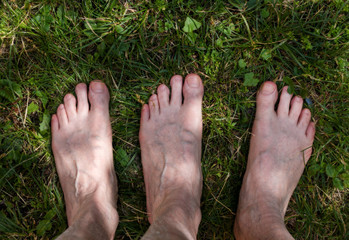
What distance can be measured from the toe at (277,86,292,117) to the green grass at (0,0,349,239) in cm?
8

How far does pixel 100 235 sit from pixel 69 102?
1.02 metres

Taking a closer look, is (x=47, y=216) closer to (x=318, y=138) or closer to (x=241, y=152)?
(x=241, y=152)

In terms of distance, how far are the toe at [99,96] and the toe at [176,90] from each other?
495 mm

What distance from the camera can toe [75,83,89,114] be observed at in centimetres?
226

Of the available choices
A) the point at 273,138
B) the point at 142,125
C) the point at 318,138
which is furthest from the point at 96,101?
the point at 318,138

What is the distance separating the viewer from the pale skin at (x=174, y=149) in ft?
7.07

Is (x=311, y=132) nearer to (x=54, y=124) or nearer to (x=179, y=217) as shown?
(x=179, y=217)

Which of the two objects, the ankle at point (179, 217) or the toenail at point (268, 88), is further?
the toenail at point (268, 88)

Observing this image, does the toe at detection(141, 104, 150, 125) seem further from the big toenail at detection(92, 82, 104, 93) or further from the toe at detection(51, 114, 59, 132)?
the toe at detection(51, 114, 59, 132)

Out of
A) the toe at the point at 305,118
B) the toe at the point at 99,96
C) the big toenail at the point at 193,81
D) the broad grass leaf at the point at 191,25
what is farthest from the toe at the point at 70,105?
the toe at the point at 305,118

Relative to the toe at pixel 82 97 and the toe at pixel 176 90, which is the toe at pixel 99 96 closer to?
the toe at pixel 82 97

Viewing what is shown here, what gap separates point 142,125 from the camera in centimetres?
228

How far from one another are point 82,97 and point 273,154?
152 cm

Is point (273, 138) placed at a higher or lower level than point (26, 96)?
lower
